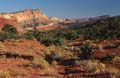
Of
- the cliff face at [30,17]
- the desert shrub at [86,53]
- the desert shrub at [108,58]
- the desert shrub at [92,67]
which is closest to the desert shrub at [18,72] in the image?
the desert shrub at [92,67]

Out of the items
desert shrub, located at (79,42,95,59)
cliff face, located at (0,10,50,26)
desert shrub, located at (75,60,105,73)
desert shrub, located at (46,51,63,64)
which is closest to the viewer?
desert shrub, located at (75,60,105,73)

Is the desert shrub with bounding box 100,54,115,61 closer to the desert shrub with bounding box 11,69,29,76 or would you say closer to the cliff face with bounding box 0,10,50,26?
the desert shrub with bounding box 11,69,29,76

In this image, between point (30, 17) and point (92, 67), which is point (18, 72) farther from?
point (30, 17)

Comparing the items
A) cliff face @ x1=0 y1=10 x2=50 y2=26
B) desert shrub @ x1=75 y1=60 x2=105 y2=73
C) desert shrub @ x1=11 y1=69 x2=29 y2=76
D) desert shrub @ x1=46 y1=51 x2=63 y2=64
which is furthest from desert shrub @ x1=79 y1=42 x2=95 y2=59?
cliff face @ x1=0 y1=10 x2=50 y2=26

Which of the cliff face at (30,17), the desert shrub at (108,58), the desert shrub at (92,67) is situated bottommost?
the desert shrub at (92,67)

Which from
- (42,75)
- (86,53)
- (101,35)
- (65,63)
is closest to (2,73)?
(42,75)

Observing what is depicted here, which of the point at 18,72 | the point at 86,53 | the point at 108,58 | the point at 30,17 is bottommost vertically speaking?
the point at 18,72

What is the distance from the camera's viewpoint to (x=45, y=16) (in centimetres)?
17375

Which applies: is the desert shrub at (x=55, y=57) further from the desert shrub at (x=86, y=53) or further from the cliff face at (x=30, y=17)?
the cliff face at (x=30, y=17)

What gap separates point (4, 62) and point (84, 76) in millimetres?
6735

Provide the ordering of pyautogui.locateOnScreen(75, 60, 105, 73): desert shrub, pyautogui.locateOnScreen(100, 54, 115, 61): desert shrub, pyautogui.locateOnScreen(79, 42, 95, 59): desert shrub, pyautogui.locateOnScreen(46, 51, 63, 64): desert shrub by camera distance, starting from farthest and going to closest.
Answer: pyautogui.locateOnScreen(79, 42, 95, 59): desert shrub, pyautogui.locateOnScreen(46, 51, 63, 64): desert shrub, pyautogui.locateOnScreen(100, 54, 115, 61): desert shrub, pyautogui.locateOnScreen(75, 60, 105, 73): desert shrub

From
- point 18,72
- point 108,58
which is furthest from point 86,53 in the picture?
point 18,72

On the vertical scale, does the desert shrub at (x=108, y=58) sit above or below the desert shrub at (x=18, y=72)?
above

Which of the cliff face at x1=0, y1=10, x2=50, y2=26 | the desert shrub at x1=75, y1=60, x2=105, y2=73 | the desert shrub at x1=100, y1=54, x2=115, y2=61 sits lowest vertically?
the desert shrub at x1=75, y1=60, x2=105, y2=73
